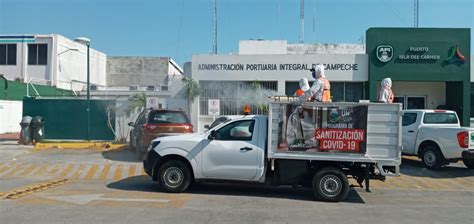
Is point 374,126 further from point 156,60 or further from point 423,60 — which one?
point 156,60

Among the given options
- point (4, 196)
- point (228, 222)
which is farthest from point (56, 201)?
point (228, 222)

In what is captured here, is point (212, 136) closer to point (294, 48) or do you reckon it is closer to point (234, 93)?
point (234, 93)

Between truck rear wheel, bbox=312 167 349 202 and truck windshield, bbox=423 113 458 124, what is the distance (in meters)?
6.84

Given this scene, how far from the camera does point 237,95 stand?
20.7 m

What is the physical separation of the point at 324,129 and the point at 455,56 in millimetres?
13509

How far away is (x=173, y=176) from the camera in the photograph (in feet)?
31.9

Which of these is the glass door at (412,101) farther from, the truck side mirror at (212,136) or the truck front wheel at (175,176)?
the truck front wheel at (175,176)

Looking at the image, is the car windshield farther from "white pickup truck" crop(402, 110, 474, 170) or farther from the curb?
"white pickup truck" crop(402, 110, 474, 170)

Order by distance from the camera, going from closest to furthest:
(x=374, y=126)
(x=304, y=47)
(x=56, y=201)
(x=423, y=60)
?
(x=56, y=201), (x=374, y=126), (x=423, y=60), (x=304, y=47)

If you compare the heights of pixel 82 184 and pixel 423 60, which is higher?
pixel 423 60

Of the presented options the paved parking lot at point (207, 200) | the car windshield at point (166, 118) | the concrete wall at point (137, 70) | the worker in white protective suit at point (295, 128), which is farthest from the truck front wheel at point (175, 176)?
the concrete wall at point (137, 70)

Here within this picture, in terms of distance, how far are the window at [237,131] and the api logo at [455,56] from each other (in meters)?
13.9

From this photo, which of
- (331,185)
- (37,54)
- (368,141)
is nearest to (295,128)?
(331,185)

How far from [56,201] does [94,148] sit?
32.2ft
